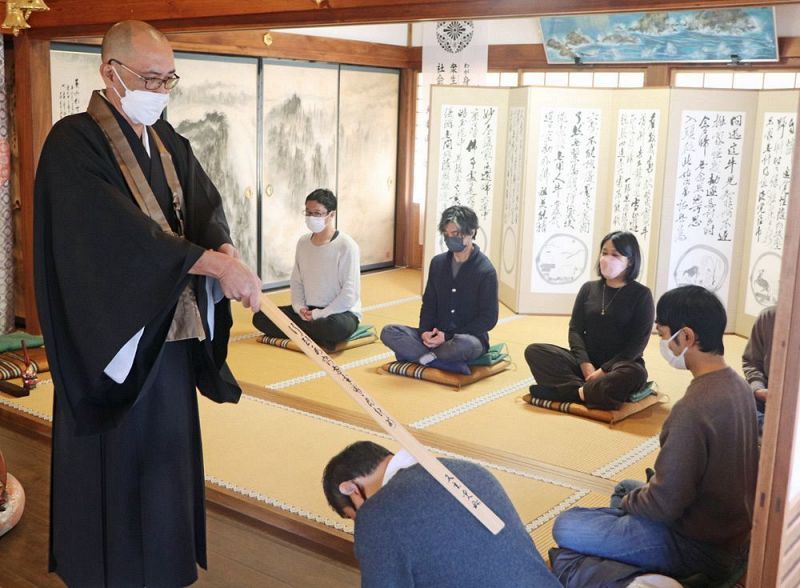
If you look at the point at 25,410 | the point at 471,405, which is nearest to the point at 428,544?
the point at 471,405

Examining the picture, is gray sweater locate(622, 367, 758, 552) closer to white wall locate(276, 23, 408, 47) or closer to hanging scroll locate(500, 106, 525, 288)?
hanging scroll locate(500, 106, 525, 288)

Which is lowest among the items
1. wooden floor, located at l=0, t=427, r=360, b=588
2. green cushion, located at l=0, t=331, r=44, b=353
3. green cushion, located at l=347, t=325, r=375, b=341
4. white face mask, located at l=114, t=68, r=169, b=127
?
wooden floor, located at l=0, t=427, r=360, b=588

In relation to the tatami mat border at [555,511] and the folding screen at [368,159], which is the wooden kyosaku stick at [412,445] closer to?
the tatami mat border at [555,511]

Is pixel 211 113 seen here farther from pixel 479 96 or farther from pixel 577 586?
pixel 577 586

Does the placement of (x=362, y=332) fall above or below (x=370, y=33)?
below

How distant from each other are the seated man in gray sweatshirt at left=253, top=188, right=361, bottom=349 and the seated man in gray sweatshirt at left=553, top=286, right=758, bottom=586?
325 cm

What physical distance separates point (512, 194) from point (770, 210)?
187cm

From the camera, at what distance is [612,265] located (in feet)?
16.0

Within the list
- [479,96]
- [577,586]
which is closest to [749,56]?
[479,96]

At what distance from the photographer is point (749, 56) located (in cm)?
660

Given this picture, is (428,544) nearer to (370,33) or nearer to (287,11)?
(287,11)

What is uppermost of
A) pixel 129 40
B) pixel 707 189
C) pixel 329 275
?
pixel 129 40

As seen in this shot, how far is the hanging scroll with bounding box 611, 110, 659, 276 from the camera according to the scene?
664 cm

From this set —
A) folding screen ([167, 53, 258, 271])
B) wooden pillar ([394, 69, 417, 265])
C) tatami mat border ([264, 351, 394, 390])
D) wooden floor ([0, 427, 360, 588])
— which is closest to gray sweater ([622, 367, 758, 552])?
wooden floor ([0, 427, 360, 588])
